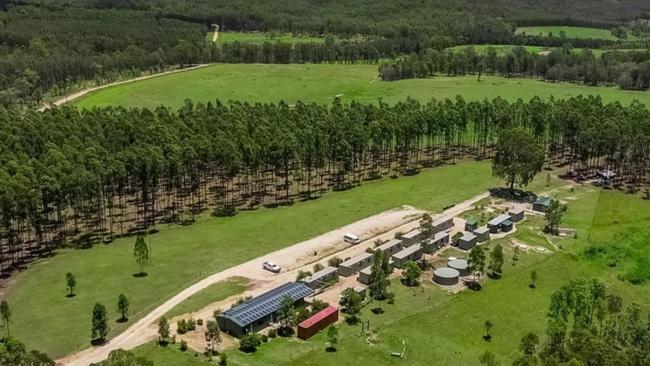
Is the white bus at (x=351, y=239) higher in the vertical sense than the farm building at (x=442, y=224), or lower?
lower

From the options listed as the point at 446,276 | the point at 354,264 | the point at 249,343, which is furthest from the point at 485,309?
the point at 249,343

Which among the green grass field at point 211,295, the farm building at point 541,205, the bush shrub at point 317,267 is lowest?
the green grass field at point 211,295

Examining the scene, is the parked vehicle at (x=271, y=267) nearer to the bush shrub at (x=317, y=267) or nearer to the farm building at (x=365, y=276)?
the bush shrub at (x=317, y=267)

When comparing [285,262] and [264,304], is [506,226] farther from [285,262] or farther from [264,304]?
[264,304]

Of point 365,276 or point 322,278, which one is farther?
point 365,276

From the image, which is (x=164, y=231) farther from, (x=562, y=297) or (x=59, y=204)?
(x=562, y=297)

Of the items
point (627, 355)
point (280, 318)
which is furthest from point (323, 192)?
point (627, 355)

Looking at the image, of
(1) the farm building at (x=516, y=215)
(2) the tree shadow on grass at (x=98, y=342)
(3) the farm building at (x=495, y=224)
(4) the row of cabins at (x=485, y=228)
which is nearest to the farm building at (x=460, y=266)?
(4) the row of cabins at (x=485, y=228)
